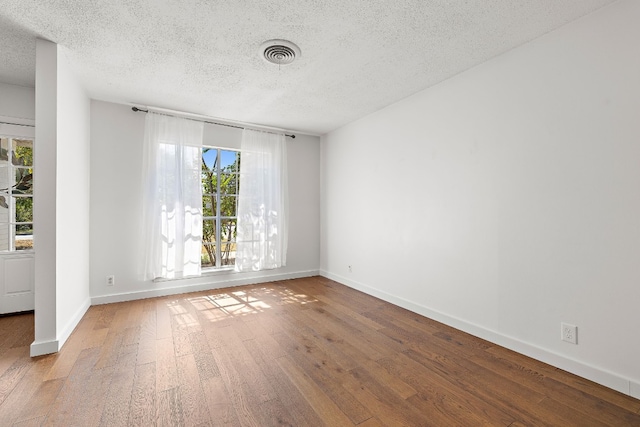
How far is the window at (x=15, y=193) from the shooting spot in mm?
3330

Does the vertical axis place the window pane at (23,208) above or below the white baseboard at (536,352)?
above

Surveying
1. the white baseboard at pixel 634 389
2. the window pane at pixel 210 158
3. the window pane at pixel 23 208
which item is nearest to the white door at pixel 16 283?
the window pane at pixel 23 208

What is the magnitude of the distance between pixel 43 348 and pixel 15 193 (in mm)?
2104

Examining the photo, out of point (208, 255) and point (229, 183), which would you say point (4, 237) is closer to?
point (208, 255)

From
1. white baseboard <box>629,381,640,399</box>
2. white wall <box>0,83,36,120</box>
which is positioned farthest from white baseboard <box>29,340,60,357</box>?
white baseboard <box>629,381,640,399</box>

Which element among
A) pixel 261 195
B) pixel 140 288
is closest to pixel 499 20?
pixel 261 195

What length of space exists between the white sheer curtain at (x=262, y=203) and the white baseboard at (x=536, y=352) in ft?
6.78

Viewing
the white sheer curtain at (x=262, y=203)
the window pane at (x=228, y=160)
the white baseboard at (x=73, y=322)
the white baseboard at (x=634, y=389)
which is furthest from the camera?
the window pane at (x=228, y=160)

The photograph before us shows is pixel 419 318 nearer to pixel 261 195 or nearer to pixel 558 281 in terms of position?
pixel 558 281

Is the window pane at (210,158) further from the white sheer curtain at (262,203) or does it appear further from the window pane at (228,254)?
the window pane at (228,254)

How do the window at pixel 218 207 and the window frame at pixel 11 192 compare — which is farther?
the window at pixel 218 207

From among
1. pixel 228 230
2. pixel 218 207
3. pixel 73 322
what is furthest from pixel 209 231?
pixel 73 322

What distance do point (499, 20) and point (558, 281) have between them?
2.00 m

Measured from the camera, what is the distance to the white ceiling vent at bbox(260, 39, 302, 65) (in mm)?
2414
